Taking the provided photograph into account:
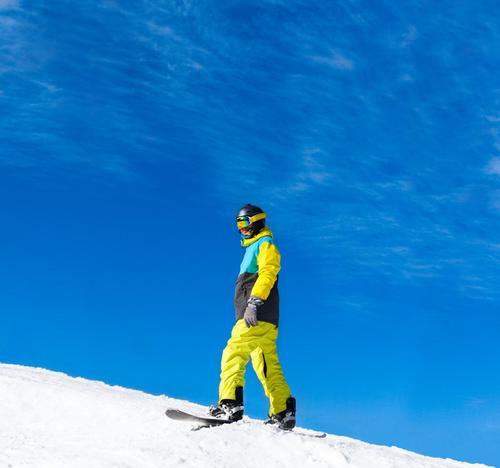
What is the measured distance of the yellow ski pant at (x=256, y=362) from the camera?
7.75m

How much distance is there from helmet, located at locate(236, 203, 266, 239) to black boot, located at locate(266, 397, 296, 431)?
1.99m

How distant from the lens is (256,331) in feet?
25.8

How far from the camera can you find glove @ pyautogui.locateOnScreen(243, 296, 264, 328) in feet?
25.2

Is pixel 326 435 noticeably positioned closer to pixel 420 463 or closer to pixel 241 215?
pixel 420 463

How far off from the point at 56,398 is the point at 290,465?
3.63 meters

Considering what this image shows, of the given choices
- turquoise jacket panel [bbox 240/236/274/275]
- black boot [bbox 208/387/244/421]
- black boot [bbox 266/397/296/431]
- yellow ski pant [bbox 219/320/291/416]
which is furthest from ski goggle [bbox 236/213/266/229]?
black boot [bbox 266/397/296/431]

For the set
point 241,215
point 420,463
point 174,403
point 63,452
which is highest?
point 241,215

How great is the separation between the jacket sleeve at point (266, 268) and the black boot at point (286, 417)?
1337 millimetres

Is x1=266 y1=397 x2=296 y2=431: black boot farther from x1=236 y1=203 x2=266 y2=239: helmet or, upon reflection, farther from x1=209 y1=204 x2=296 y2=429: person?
x1=236 y1=203 x2=266 y2=239: helmet

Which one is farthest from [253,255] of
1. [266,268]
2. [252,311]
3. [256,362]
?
[256,362]

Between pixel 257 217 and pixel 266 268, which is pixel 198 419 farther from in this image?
pixel 257 217

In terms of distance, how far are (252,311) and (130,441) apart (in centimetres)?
185

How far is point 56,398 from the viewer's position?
8.84m

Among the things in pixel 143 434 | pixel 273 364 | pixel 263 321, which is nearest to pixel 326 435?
pixel 273 364
